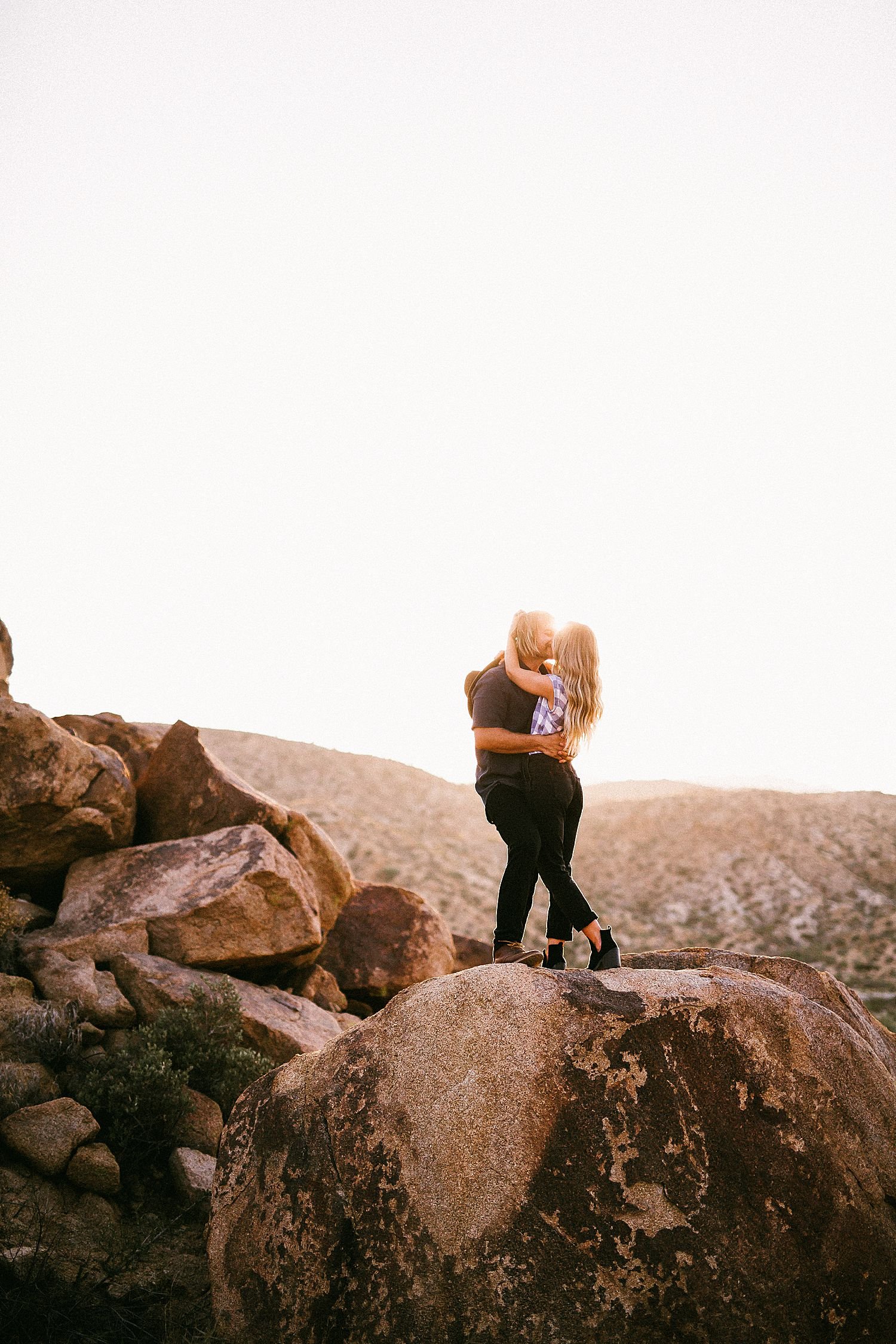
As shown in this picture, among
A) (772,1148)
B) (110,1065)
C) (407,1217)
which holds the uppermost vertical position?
(772,1148)

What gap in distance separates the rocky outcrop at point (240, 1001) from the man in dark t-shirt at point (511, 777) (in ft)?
7.75

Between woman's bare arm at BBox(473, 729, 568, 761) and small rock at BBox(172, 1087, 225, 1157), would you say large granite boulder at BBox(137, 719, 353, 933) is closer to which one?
small rock at BBox(172, 1087, 225, 1157)

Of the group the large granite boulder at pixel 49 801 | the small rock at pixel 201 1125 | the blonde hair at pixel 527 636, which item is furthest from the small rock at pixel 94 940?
the blonde hair at pixel 527 636

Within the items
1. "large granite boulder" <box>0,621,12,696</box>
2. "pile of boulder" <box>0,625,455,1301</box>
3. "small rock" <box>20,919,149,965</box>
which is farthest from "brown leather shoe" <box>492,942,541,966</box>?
"large granite boulder" <box>0,621,12,696</box>

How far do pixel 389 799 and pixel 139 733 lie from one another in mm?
32476

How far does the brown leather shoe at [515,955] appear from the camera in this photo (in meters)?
5.41

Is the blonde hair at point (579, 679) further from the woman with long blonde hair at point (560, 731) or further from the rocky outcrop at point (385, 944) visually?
the rocky outcrop at point (385, 944)

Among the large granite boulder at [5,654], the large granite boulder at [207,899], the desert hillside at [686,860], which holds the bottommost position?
the desert hillside at [686,860]

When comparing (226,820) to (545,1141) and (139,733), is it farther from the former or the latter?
(545,1141)

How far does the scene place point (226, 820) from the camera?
9.48 meters

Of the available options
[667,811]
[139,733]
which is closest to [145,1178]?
[139,733]

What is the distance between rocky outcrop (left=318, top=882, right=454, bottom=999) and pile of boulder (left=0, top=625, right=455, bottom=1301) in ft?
0.07

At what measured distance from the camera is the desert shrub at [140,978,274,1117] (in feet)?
21.4

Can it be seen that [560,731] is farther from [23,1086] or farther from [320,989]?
[320,989]
